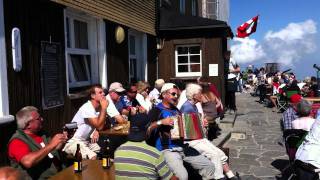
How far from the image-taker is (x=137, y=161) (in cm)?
314

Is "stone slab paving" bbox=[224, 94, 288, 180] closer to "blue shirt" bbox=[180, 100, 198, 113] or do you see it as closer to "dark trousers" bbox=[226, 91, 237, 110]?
"dark trousers" bbox=[226, 91, 237, 110]

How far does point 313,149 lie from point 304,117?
121 cm

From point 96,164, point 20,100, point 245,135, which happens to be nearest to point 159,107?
point 96,164

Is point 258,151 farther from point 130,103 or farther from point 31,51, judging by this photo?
point 31,51

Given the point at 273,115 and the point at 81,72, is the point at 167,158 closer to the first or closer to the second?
the point at 81,72

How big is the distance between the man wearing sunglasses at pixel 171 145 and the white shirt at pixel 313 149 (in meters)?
1.15

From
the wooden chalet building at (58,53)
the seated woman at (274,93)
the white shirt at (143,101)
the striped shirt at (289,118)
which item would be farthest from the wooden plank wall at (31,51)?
the seated woman at (274,93)

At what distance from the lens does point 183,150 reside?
4.78 m

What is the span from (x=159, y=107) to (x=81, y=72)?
129 inches

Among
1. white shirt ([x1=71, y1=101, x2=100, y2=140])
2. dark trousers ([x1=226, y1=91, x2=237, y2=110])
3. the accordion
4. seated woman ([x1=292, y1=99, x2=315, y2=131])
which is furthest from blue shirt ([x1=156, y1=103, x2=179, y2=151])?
dark trousers ([x1=226, y1=91, x2=237, y2=110])

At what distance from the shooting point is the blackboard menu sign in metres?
5.78

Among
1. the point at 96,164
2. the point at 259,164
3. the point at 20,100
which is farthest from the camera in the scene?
the point at 259,164

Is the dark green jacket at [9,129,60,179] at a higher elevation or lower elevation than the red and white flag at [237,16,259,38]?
lower

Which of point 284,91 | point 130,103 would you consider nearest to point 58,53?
point 130,103
